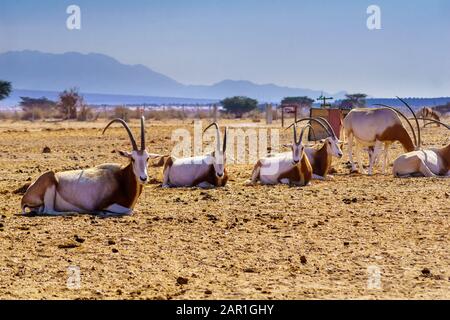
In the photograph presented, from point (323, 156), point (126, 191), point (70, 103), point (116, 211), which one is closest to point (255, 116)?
point (70, 103)

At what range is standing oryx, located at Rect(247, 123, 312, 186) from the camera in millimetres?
13812

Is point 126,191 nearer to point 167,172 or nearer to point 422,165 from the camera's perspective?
point 167,172

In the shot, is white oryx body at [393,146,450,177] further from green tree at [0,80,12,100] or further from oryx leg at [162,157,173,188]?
green tree at [0,80,12,100]

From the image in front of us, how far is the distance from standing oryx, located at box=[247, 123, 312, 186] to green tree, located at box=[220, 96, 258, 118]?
69662 mm

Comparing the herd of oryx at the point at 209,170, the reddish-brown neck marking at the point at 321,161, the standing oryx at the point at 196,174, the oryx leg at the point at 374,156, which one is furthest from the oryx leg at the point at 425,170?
the standing oryx at the point at 196,174

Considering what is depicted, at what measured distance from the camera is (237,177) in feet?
50.1

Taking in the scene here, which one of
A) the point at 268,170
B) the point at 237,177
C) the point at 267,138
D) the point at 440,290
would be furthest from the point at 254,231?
the point at 267,138

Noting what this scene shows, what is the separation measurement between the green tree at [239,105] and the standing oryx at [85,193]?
241 ft

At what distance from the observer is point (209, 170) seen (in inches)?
538

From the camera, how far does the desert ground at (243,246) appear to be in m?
6.43

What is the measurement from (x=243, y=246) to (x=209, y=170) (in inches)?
220

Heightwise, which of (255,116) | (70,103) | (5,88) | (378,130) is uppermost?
(5,88)

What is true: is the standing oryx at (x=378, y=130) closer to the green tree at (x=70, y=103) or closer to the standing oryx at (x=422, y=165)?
the standing oryx at (x=422, y=165)
